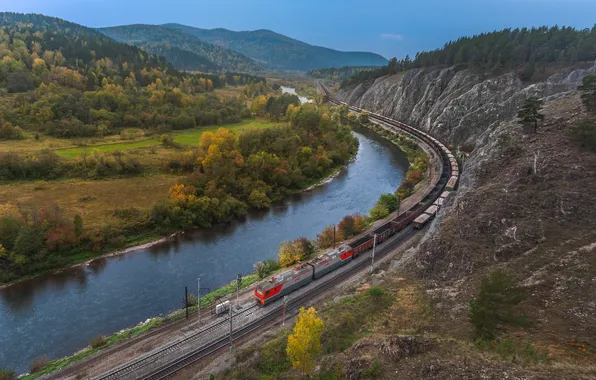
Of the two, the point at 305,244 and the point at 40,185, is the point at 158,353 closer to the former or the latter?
the point at 305,244

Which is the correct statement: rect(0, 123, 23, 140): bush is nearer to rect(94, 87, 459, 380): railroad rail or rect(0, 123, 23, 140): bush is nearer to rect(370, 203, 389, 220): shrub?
rect(94, 87, 459, 380): railroad rail

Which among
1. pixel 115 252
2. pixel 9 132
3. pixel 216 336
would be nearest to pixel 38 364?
pixel 216 336

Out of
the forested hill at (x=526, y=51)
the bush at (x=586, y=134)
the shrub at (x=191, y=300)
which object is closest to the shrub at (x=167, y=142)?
the shrub at (x=191, y=300)

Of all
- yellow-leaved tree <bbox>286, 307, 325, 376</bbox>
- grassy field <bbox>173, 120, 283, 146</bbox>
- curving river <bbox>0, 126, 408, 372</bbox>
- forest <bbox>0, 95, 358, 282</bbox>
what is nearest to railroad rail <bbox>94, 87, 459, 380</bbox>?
curving river <bbox>0, 126, 408, 372</bbox>

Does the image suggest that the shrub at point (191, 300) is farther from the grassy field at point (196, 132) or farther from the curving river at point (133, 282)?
the grassy field at point (196, 132)

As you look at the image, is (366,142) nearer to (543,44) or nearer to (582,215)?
(543,44)

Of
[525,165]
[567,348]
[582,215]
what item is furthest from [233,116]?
[567,348]
